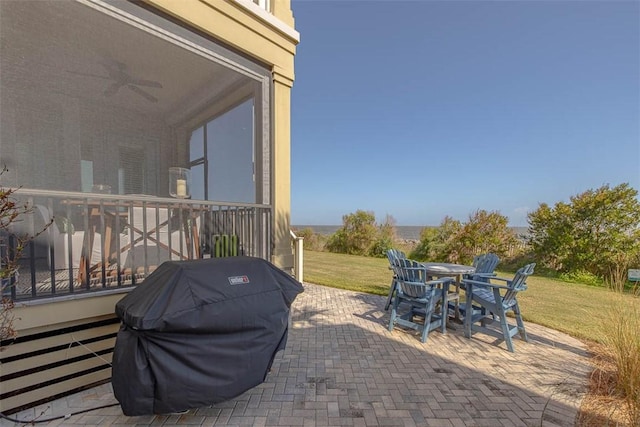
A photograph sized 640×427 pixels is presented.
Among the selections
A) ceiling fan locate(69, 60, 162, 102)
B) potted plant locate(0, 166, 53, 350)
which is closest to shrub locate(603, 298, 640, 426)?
potted plant locate(0, 166, 53, 350)

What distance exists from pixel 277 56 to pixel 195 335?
401 centimetres

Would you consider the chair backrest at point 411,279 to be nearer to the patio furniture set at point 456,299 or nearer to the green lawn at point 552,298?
the patio furniture set at point 456,299

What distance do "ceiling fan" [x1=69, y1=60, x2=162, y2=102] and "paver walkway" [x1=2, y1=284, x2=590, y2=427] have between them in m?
4.04

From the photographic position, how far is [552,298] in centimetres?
590

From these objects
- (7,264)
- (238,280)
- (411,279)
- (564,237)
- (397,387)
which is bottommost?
(397,387)

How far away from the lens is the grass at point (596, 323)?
218 centimetres

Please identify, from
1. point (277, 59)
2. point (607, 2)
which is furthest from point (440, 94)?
point (277, 59)

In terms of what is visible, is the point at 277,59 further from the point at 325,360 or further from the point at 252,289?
the point at 325,360

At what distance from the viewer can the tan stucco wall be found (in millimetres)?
3455

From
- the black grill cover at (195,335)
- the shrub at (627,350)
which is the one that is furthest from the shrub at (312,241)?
the black grill cover at (195,335)

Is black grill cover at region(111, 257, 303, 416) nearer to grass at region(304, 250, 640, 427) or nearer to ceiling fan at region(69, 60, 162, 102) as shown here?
grass at region(304, 250, 640, 427)

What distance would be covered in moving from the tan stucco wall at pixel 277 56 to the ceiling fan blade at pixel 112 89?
1.85 metres

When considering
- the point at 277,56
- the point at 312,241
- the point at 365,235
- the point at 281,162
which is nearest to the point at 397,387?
the point at 281,162

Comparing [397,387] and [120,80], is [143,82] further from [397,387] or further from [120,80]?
[397,387]
